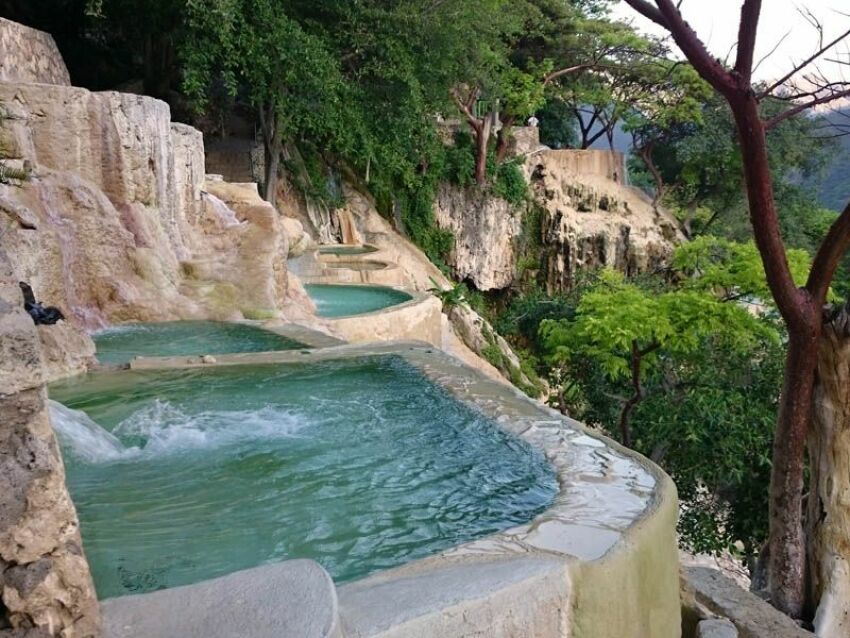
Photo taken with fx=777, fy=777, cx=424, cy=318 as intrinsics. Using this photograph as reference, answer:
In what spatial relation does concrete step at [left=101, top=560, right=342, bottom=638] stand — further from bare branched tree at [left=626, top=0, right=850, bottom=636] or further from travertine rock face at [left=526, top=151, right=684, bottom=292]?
travertine rock face at [left=526, top=151, right=684, bottom=292]

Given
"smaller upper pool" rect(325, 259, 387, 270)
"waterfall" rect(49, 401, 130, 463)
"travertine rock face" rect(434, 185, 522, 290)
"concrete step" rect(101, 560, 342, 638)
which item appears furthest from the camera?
"travertine rock face" rect(434, 185, 522, 290)

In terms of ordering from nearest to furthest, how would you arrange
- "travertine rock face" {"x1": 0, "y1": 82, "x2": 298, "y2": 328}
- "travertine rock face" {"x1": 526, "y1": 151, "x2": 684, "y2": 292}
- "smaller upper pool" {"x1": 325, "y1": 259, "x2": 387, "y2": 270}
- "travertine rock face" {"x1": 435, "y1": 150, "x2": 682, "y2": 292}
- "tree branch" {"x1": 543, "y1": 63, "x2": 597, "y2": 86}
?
"travertine rock face" {"x1": 0, "y1": 82, "x2": 298, "y2": 328}
"smaller upper pool" {"x1": 325, "y1": 259, "x2": 387, "y2": 270}
"tree branch" {"x1": 543, "y1": 63, "x2": 597, "y2": 86}
"travertine rock face" {"x1": 435, "y1": 150, "x2": 682, "y2": 292}
"travertine rock face" {"x1": 526, "y1": 151, "x2": 684, "y2": 292}

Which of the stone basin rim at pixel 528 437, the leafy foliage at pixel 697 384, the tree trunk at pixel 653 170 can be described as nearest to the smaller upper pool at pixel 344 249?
the leafy foliage at pixel 697 384

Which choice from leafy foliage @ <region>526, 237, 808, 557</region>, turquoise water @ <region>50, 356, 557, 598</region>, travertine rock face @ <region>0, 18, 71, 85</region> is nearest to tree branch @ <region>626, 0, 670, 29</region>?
turquoise water @ <region>50, 356, 557, 598</region>

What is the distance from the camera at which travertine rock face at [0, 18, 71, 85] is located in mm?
11242

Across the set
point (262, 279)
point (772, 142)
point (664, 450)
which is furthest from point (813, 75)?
point (772, 142)

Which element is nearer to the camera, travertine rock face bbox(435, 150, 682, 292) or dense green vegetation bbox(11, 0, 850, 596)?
dense green vegetation bbox(11, 0, 850, 596)

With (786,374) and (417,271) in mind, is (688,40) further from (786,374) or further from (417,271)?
(417,271)

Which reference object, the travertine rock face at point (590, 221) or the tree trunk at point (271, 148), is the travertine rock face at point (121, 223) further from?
the travertine rock face at point (590, 221)

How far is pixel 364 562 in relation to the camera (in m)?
3.35

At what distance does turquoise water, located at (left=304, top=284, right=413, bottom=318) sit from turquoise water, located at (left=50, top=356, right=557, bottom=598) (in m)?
6.37

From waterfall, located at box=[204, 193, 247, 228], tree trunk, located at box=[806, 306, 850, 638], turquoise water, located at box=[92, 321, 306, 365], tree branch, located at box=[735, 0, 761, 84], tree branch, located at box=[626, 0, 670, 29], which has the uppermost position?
tree branch, located at box=[626, 0, 670, 29]

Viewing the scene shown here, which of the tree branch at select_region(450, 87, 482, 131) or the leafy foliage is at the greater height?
the tree branch at select_region(450, 87, 482, 131)

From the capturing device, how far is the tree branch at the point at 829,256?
17.0 ft
